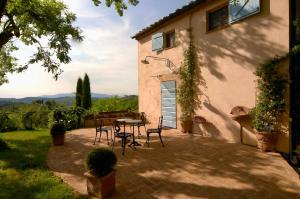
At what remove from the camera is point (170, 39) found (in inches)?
421

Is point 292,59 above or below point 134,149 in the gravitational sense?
above

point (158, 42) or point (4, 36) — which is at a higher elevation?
point (158, 42)

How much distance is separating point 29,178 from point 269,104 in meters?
6.27

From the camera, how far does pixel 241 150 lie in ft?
20.7

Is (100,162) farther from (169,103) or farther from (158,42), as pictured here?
(158,42)

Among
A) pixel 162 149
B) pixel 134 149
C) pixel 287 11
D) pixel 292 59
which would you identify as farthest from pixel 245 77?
pixel 134 149

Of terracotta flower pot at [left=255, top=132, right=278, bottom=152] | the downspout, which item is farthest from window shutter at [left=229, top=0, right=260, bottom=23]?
terracotta flower pot at [left=255, top=132, right=278, bottom=152]

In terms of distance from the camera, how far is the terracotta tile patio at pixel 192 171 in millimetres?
3736

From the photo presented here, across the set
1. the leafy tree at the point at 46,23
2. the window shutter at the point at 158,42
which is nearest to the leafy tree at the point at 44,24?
the leafy tree at the point at 46,23

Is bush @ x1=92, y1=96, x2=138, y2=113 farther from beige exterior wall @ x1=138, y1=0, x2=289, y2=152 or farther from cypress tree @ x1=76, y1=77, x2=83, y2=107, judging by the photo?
beige exterior wall @ x1=138, y1=0, x2=289, y2=152

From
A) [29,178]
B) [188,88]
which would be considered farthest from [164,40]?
[29,178]

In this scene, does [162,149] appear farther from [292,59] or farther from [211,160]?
[292,59]

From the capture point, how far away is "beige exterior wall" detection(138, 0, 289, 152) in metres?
6.06

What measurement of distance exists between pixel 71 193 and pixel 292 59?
6127 millimetres
